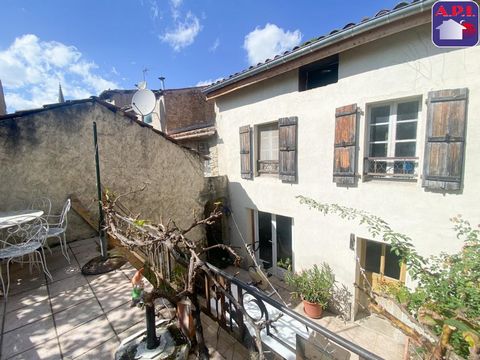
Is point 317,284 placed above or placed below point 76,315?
below

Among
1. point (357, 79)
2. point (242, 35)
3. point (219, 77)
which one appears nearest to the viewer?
point (357, 79)

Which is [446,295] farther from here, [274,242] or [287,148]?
[274,242]

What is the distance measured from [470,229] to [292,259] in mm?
3960

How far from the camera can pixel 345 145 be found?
4766 millimetres

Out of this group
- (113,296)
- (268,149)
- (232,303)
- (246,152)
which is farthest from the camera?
(246,152)

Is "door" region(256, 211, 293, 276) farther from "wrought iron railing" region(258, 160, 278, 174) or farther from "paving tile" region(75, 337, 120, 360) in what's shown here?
"paving tile" region(75, 337, 120, 360)

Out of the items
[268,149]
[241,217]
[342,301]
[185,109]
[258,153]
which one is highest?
[185,109]

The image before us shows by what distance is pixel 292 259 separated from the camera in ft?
21.0

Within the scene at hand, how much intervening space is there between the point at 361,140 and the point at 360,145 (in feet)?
0.35

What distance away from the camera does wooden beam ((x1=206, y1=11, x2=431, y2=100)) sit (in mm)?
3574

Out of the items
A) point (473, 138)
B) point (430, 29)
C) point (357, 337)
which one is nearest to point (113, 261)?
point (357, 337)

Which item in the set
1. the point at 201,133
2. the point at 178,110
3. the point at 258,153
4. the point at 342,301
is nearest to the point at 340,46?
the point at 258,153

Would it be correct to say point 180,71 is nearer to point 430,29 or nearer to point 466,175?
point 430,29

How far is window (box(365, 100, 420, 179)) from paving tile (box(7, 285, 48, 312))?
595cm
